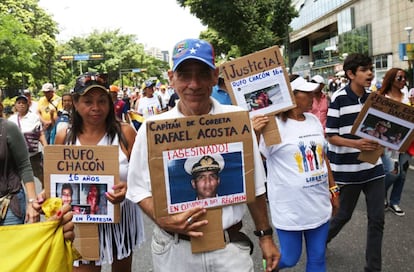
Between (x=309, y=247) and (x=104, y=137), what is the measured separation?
1646 mm

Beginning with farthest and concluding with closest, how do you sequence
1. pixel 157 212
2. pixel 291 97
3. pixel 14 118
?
1. pixel 14 118
2. pixel 291 97
3. pixel 157 212

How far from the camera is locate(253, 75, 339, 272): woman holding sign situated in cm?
304

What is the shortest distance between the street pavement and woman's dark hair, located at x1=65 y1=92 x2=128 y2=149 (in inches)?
69.1

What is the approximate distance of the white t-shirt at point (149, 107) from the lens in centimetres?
1084

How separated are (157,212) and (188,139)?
343mm

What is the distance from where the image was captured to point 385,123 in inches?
137

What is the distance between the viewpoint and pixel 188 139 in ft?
6.16

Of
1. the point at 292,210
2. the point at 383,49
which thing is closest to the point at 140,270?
the point at 292,210

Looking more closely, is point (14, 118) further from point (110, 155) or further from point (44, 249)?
point (44, 249)

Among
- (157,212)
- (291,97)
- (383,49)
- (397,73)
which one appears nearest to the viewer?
(157,212)

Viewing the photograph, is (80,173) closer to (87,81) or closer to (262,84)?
(87,81)

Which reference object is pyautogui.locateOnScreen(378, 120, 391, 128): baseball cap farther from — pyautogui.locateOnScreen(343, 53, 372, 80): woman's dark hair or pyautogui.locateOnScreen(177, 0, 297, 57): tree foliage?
pyautogui.locateOnScreen(177, 0, 297, 57): tree foliage

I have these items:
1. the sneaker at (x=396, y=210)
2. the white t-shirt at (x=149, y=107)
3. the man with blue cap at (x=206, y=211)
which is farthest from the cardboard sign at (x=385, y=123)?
the white t-shirt at (x=149, y=107)

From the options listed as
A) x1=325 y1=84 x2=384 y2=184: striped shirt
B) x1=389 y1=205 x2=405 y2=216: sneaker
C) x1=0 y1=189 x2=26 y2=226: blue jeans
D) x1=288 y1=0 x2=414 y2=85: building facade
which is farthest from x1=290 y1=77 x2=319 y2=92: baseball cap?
x1=288 y1=0 x2=414 y2=85: building facade
